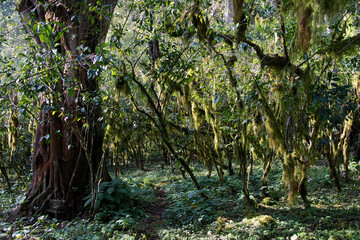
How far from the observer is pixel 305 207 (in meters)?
5.00

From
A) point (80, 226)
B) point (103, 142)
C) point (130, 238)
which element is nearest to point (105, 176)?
point (103, 142)

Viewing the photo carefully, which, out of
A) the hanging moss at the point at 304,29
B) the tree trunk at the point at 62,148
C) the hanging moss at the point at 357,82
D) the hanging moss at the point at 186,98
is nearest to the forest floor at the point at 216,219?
the tree trunk at the point at 62,148

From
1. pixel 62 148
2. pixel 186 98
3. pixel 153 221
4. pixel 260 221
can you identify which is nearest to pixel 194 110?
pixel 186 98

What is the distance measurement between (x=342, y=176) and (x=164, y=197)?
4992 millimetres

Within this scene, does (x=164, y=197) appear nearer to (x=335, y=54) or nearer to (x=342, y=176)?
(x=342, y=176)

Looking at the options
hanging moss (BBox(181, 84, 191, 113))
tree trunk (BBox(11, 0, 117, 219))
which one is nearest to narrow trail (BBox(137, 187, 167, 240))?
tree trunk (BBox(11, 0, 117, 219))

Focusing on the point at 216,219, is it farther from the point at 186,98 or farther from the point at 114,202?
the point at 186,98

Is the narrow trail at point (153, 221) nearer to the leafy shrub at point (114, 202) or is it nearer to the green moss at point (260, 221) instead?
the leafy shrub at point (114, 202)

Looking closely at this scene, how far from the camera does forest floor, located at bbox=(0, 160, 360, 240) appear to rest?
415 cm

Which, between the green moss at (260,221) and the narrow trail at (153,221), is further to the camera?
the narrow trail at (153,221)

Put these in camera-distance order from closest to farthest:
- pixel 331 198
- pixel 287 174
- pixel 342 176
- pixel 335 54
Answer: pixel 335 54, pixel 287 174, pixel 331 198, pixel 342 176

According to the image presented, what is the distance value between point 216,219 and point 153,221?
134cm

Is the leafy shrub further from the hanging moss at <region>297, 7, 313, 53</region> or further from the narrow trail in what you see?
the hanging moss at <region>297, 7, 313, 53</region>

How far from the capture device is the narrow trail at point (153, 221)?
15.2 ft
